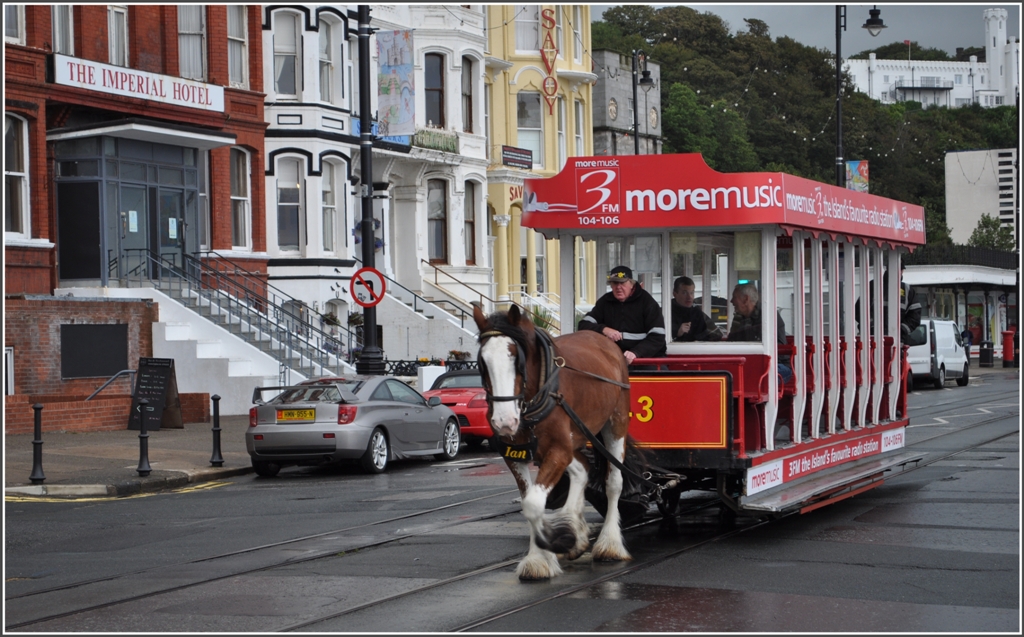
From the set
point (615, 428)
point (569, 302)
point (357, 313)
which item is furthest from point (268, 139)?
point (615, 428)

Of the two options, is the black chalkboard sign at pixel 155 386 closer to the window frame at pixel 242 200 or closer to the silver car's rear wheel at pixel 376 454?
the silver car's rear wheel at pixel 376 454

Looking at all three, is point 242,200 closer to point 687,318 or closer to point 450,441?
point 450,441

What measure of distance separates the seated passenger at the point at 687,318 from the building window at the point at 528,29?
36.0m

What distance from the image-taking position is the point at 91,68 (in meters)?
28.3

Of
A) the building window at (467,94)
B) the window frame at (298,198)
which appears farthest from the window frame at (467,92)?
the window frame at (298,198)

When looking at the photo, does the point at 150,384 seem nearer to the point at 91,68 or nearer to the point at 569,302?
the point at 91,68

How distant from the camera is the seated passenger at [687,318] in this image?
12367mm

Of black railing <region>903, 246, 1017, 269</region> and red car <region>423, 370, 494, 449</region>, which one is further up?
black railing <region>903, 246, 1017, 269</region>

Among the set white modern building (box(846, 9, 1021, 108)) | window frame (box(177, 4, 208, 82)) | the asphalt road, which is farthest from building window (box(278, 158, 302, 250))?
white modern building (box(846, 9, 1021, 108))

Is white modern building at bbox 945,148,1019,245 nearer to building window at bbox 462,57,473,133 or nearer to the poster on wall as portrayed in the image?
Answer: building window at bbox 462,57,473,133

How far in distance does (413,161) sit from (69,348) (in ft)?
52.4

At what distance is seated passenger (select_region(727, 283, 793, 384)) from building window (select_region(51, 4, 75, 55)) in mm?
20329

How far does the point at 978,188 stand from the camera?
8544 centimetres

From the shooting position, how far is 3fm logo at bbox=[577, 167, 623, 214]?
11586mm
